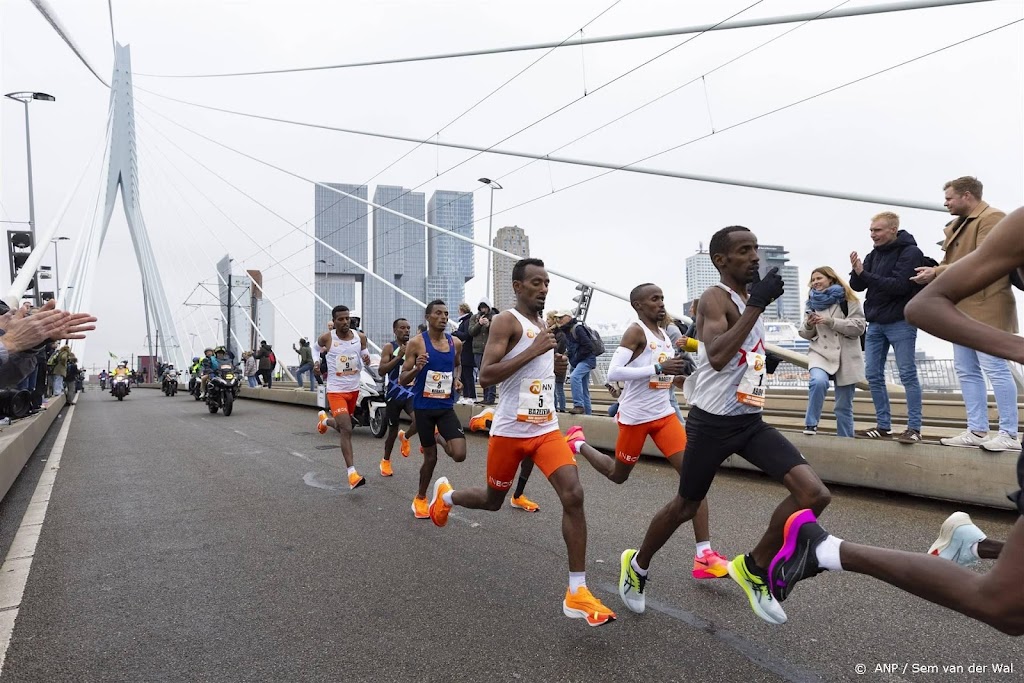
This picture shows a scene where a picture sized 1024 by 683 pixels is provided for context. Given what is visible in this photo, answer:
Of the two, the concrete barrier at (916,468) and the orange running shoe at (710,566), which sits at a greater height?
the concrete barrier at (916,468)

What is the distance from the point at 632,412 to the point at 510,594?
1546 mm

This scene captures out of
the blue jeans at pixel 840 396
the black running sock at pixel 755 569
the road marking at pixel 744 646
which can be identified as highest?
the blue jeans at pixel 840 396

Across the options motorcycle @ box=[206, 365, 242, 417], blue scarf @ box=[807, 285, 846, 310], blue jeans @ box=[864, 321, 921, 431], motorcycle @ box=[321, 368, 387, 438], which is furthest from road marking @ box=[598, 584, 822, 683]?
motorcycle @ box=[206, 365, 242, 417]

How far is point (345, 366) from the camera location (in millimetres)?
8227

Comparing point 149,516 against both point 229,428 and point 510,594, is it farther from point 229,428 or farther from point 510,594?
point 229,428

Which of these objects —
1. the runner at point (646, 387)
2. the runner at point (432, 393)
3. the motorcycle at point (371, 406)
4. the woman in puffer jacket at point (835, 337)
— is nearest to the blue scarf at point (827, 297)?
the woman in puffer jacket at point (835, 337)

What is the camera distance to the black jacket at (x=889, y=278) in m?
5.70

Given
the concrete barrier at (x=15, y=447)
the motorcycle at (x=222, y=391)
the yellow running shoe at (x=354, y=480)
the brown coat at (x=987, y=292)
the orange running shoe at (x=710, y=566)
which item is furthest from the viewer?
the motorcycle at (x=222, y=391)

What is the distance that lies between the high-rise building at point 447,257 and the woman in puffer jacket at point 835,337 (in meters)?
19.8

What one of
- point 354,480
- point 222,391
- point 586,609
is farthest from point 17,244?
point 586,609

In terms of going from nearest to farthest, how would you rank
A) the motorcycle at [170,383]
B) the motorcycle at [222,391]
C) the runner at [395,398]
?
the runner at [395,398], the motorcycle at [222,391], the motorcycle at [170,383]

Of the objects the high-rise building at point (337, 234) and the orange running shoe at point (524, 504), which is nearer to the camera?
the orange running shoe at point (524, 504)

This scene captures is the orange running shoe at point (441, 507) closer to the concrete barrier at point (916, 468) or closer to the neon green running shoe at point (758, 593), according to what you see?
the neon green running shoe at point (758, 593)

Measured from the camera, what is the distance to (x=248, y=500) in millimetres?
6609
